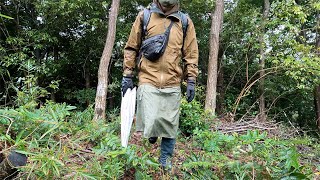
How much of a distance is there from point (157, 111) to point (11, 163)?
1.38 metres

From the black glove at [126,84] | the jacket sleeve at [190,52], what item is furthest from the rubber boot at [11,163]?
the jacket sleeve at [190,52]

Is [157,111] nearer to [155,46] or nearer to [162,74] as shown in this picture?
[162,74]

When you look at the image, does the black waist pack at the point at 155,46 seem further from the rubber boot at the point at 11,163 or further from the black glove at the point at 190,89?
the rubber boot at the point at 11,163

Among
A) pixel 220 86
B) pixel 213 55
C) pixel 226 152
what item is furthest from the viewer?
pixel 220 86

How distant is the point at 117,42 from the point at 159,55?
8.54m

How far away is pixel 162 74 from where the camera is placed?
3207 millimetres

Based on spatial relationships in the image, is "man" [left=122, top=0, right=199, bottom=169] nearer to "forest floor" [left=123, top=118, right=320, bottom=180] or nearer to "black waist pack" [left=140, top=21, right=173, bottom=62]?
"black waist pack" [left=140, top=21, right=173, bottom=62]

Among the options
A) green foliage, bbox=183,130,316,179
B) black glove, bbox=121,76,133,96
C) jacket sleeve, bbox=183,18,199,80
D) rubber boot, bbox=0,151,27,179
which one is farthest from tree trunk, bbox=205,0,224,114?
rubber boot, bbox=0,151,27,179

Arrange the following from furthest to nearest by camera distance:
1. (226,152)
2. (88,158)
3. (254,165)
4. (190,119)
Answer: (190,119) → (226,152) → (88,158) → (254,165)

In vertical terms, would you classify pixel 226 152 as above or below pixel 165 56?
below

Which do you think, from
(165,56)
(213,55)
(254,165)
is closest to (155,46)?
(165,56)

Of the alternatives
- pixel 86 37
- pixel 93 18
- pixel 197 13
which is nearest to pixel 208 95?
pixel 197 13

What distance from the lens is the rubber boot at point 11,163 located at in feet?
7.18

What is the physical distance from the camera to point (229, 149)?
4.35 meters
